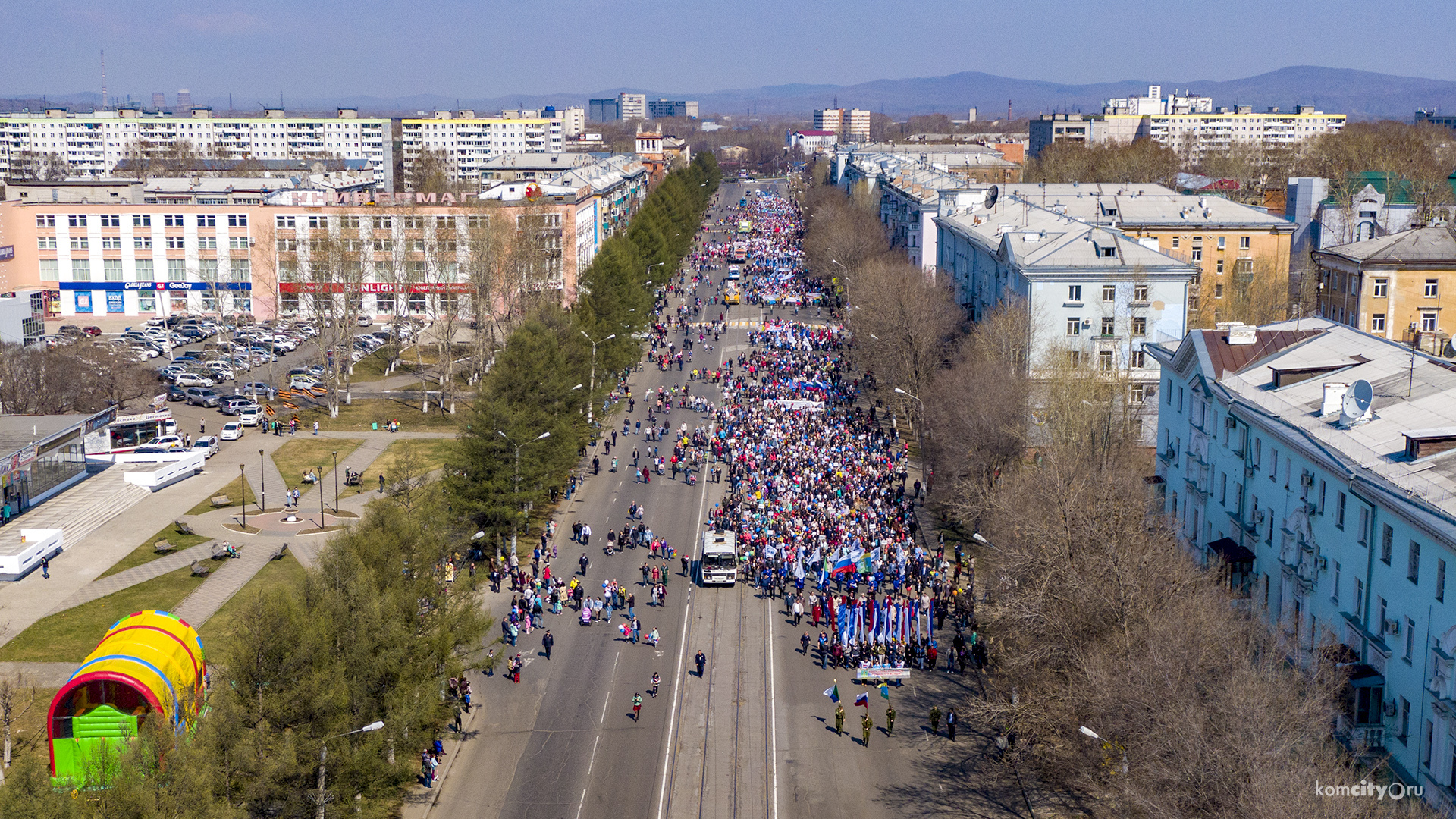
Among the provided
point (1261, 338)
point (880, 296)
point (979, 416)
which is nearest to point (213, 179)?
point (880, 296)

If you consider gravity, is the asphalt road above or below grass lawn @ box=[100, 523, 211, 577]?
below

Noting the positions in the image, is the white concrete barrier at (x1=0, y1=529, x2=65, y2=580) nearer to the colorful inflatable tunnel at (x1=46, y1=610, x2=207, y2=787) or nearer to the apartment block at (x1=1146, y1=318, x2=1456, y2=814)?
the colorful inflatable tunnel at (x1=46, y1=610, x2=207, y2=787)

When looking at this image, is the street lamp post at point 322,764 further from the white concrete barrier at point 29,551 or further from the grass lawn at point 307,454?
the grass lawn at point 307,454

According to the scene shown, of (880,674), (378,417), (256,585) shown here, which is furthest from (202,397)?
(880,674)

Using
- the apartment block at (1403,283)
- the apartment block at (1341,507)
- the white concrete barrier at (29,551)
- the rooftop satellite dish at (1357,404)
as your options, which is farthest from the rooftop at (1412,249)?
the white concrete barrier at (29,551)

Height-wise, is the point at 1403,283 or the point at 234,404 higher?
the point at 1403,283

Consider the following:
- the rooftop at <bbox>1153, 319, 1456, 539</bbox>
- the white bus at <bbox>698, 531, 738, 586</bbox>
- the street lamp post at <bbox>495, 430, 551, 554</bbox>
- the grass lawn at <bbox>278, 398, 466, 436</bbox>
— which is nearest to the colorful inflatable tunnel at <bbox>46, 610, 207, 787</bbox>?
the street lamp post at <bbox>495, 430, 551, 554</bbox>

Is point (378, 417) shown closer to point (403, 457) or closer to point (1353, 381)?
point (403, 457)
